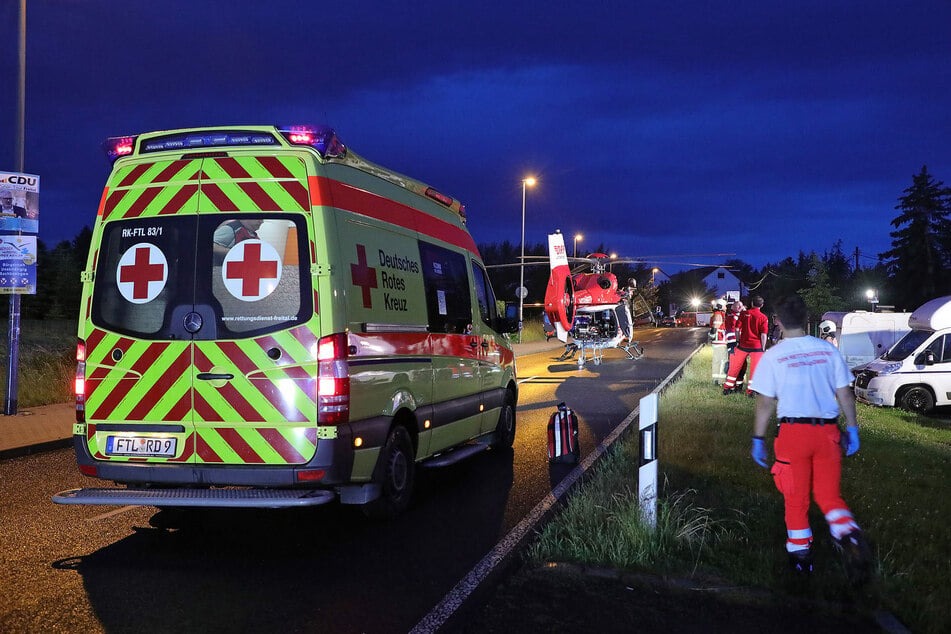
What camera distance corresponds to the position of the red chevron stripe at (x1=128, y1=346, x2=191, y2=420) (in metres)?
5.73

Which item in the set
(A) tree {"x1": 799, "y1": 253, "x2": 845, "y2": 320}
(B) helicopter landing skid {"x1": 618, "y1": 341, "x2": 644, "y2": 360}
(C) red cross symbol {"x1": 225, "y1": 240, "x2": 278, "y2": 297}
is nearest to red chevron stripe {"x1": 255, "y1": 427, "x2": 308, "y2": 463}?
(C) red cross symbol {"x1": 225, "y1": 240, "x2": 278, "y2": 297}

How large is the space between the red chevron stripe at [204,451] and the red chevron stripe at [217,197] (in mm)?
1597

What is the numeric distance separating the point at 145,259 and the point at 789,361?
443 cm

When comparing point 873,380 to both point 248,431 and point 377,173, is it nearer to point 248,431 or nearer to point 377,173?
point 377,173

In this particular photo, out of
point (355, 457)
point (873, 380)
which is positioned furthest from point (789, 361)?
A: point (873, 380)

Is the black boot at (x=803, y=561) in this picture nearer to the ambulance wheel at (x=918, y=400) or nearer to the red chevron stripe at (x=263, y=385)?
the red chevron stripe at (x=263, y=385)

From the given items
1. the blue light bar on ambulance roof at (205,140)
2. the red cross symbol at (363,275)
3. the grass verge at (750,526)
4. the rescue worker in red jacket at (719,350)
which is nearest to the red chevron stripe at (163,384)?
the red cross symbol at (363,275)

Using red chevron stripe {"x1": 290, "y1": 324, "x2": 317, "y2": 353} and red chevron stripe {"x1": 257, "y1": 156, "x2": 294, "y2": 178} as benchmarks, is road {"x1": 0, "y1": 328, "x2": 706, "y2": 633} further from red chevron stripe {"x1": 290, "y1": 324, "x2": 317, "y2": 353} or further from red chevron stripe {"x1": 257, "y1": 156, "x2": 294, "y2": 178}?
red chevron stripe {"x1": 257, "y1": 156, "x2": 294, "y2": 178}

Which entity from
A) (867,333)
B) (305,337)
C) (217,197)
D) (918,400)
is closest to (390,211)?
(217,197)

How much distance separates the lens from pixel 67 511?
267 inches

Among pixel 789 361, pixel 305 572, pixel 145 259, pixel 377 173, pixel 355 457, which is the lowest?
pixel 305 572

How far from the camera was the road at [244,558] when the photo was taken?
440 cm

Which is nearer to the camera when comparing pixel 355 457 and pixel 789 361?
pixel 789 361

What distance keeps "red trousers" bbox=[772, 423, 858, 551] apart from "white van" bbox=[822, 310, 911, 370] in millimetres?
17536
